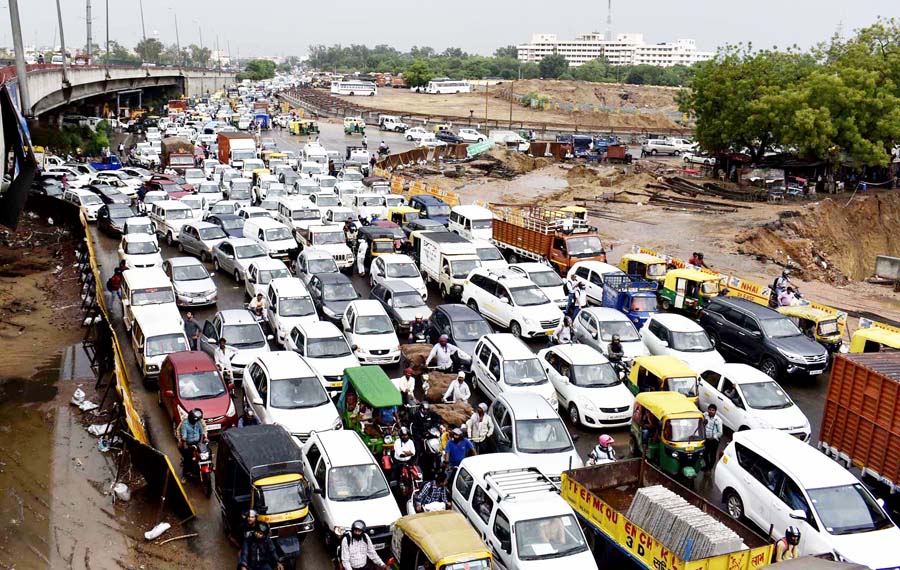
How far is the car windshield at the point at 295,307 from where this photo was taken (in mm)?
20328

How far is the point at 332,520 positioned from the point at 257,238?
720 inches

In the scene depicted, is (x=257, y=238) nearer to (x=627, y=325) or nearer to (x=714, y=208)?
(x=627, y=325)

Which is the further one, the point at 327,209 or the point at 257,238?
the point at 327,209

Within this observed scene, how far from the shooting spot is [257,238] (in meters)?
28.5

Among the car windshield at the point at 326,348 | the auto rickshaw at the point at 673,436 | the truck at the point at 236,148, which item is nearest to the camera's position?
the auto rickshaw at the point at 673,436

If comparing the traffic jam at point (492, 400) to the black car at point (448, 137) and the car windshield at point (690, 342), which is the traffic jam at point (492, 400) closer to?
the car windshield at point (690, 342)

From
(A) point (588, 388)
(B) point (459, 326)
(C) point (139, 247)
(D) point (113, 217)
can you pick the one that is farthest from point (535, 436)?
(D) point (113, 217)

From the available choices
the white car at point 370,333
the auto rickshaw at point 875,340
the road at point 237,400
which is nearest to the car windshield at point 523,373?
the road at point 237,400

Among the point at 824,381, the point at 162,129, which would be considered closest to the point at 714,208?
the point at 824,381

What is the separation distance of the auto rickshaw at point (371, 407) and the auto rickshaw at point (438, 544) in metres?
3.28

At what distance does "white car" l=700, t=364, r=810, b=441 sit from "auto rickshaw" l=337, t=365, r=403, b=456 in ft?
21.3

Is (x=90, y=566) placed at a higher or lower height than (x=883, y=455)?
lower

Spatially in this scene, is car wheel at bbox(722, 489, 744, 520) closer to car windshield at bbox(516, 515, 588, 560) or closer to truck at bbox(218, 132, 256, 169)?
car windshield at bbox(516, 515, 588, 560)

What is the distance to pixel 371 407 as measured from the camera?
14.5 m
